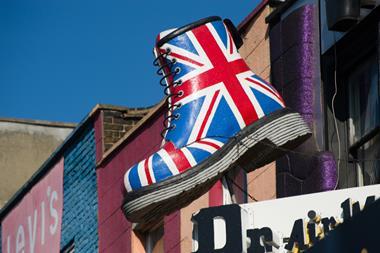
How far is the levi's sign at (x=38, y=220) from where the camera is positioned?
22.1 m

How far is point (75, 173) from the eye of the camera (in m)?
21.4

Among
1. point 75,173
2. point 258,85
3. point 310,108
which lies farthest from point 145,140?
point 258,85

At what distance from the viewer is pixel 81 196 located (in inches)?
832

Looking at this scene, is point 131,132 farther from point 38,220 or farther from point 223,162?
point 223,162

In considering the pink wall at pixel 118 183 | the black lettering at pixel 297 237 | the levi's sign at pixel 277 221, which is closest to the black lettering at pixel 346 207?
the levi's sign at pixel 277 221

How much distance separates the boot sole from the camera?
1265 centimetres

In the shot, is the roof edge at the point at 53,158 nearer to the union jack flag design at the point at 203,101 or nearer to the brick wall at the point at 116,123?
the brick wall at the point at 116,123

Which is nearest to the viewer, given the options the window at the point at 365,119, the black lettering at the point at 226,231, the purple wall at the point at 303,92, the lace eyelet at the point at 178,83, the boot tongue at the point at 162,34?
the black lettering at the point at 226,231

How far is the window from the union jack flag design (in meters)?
1.30

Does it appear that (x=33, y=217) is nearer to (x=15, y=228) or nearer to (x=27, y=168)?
(x=15, y=228)

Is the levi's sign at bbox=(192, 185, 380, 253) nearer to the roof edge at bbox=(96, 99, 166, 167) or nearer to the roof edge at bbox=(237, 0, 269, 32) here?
the roof edge at bbox=(237, 0, 269, 32)

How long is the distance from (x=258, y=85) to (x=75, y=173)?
339 inches

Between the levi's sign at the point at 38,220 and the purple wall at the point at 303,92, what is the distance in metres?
7.25

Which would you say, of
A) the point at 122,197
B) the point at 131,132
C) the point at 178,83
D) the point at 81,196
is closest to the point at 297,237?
the point at 178,83
